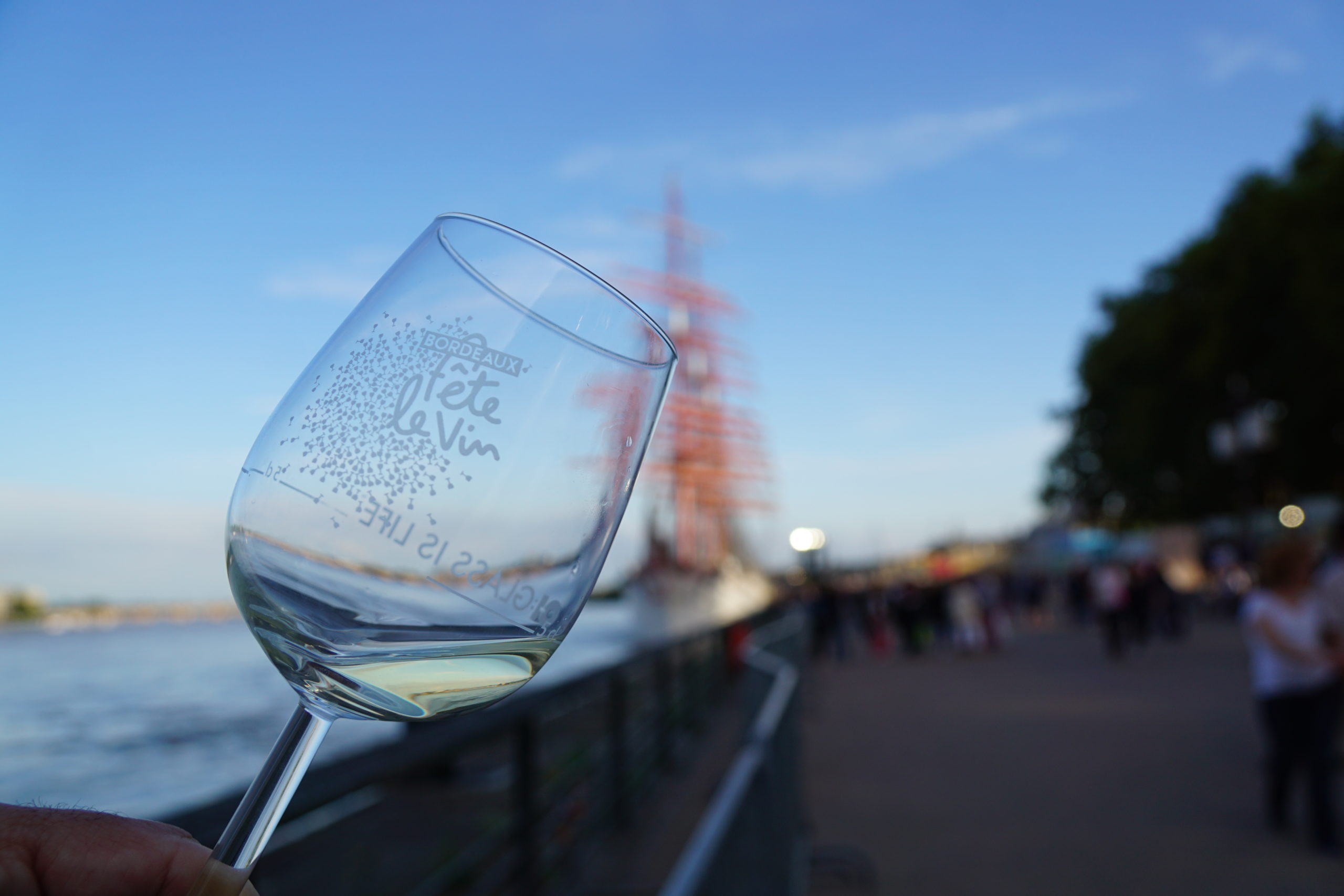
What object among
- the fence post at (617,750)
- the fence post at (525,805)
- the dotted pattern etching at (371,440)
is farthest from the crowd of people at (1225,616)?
the dotted pattern etching at (371,440)

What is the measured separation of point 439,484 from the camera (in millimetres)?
806

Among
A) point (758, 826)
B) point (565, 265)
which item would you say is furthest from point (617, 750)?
point (565, 265)

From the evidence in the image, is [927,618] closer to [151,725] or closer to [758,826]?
[151,725]

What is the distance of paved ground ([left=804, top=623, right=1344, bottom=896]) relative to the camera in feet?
Result: 19.1

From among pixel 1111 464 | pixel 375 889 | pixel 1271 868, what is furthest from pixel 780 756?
pixel 1111 464

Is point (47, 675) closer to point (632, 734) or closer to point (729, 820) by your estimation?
point (632, 734)

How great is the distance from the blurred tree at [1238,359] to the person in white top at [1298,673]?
58.1ft

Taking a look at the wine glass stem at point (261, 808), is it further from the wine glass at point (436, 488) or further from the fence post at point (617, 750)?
the fence post at point (617, 750)

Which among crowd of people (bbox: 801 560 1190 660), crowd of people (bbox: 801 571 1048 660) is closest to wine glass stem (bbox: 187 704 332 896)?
crowd of people (bbox: 801 560 1190 660)

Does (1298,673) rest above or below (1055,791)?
above

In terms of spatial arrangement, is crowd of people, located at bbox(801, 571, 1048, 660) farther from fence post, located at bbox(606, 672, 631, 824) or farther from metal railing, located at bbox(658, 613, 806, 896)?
metal railing, located at bbox(658, 613, 806, 896)

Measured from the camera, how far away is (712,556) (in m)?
62.4

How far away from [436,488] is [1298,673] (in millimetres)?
6618

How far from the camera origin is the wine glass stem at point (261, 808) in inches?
26.2
